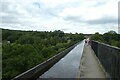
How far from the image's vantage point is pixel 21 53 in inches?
2721

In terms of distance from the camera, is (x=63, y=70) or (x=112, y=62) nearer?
(x=112, y=62)

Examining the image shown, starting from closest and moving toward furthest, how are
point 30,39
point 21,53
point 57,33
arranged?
1. point 21,53
2. point 30,39
3. point 57,33

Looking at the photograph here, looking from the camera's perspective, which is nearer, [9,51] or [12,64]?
[12,64]

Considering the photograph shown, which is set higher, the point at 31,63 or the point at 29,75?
the point at 29,75

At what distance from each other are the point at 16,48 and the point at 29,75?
67.6 metres

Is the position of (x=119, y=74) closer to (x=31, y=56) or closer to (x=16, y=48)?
(x=31, y=56)

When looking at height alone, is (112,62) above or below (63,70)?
above

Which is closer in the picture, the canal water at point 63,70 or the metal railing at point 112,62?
the metal railing at point 112,62

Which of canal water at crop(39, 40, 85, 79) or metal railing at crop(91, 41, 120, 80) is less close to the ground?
metal railing at crop(91, 41, 120, 80)

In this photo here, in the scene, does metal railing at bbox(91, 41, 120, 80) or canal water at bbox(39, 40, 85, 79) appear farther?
canal water at bbox(39, 40, 85, 79)

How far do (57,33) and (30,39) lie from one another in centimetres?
4546

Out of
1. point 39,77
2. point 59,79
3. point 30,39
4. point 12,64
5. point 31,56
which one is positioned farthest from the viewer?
point 30,39

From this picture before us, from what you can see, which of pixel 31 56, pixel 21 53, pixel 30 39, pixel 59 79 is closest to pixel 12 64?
pixel 31 56

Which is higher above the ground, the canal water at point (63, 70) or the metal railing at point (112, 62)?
the metal railing at point (112, 62)
